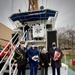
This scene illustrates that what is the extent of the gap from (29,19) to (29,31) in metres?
0.86

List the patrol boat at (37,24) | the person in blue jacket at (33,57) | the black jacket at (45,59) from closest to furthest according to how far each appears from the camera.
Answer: the person in blue jacket at (33,57) → the black jacket at (45,59) → the patrol boat at (37,24)

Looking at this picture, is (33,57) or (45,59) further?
(45,59)

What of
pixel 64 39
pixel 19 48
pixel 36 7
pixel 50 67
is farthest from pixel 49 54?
pixel 64 39

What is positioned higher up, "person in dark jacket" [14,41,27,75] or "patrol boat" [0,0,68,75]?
"patrol boat" [0,0,68,75]

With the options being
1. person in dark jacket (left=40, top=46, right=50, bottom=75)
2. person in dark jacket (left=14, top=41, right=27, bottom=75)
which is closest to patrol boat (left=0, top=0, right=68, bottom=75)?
person in dark jacket (left=40, top=46, right=50, bottom=75)

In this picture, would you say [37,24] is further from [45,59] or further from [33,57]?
[33,57]

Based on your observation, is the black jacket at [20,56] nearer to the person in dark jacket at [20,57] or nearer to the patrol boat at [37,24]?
the person in dark jacket at [20,57]

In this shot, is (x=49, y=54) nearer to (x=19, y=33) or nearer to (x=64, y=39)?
(x=19, y=33)

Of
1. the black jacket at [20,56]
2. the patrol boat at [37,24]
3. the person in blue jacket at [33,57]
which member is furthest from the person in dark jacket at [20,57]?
the patrol boat at [37,24]

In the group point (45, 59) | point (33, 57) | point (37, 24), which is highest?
point (37, 24)

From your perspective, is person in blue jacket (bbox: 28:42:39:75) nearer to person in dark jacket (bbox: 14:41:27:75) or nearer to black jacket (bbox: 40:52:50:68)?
person in dark jacket (bbox: 14:41:27:75)

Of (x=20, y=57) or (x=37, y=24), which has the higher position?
(x=37, y=24)

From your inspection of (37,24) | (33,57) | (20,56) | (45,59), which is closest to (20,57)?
(20,56)

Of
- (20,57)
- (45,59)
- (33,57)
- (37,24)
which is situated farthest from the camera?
(37,24)
